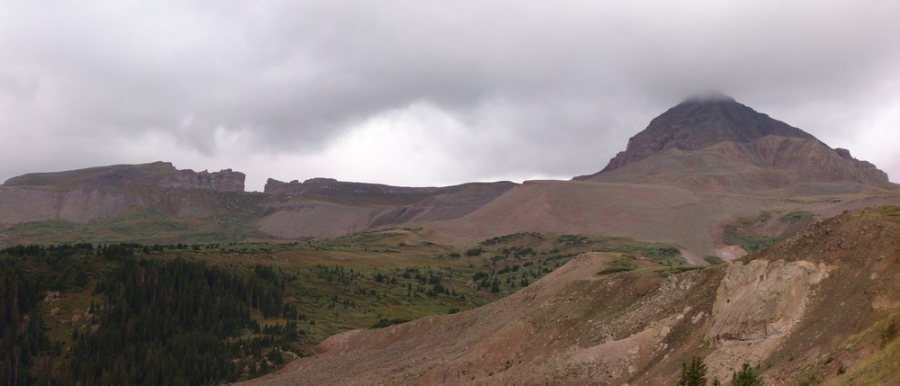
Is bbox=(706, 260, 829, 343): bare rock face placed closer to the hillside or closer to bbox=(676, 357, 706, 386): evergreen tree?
the hillside

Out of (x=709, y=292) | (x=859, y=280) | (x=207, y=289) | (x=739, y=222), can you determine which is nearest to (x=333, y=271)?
(x=207, y=289)

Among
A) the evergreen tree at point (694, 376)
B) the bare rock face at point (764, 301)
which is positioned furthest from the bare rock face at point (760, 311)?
the evergreen tree at point (694, 376)

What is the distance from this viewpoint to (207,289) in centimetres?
10675

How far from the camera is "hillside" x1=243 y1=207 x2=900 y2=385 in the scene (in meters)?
26.7

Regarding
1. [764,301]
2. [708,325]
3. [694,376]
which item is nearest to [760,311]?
[764,301]

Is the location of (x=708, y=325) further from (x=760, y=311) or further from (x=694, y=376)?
(x=694, y=376)

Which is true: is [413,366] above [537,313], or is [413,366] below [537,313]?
below

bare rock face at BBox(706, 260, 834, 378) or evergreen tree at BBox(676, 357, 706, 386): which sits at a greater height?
bare rock face at BBox(706, 260, 834, 378)

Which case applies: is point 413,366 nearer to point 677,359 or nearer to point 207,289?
point 677,359

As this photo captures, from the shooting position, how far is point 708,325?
112 ft

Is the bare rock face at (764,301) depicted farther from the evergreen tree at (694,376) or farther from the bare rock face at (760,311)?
the evergreen tree at (694,376)

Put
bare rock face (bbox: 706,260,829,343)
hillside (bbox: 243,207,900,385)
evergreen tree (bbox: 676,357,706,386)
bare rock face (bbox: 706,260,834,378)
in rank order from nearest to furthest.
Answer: evergreen tree (bbox: 676,357,706,386) < hillside (bbox: 243,207,900,385) < bare rock face (bbox: 706,260,834,378) < bare rock face (bbox: 706,260,829,343)

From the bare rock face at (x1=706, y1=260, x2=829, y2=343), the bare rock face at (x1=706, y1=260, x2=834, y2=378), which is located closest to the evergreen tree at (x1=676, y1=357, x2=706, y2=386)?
the bare rock face at (x1=706, y1=260, x2=834, y2=378)

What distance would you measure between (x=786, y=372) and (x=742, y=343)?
Answer: 13.8ft
